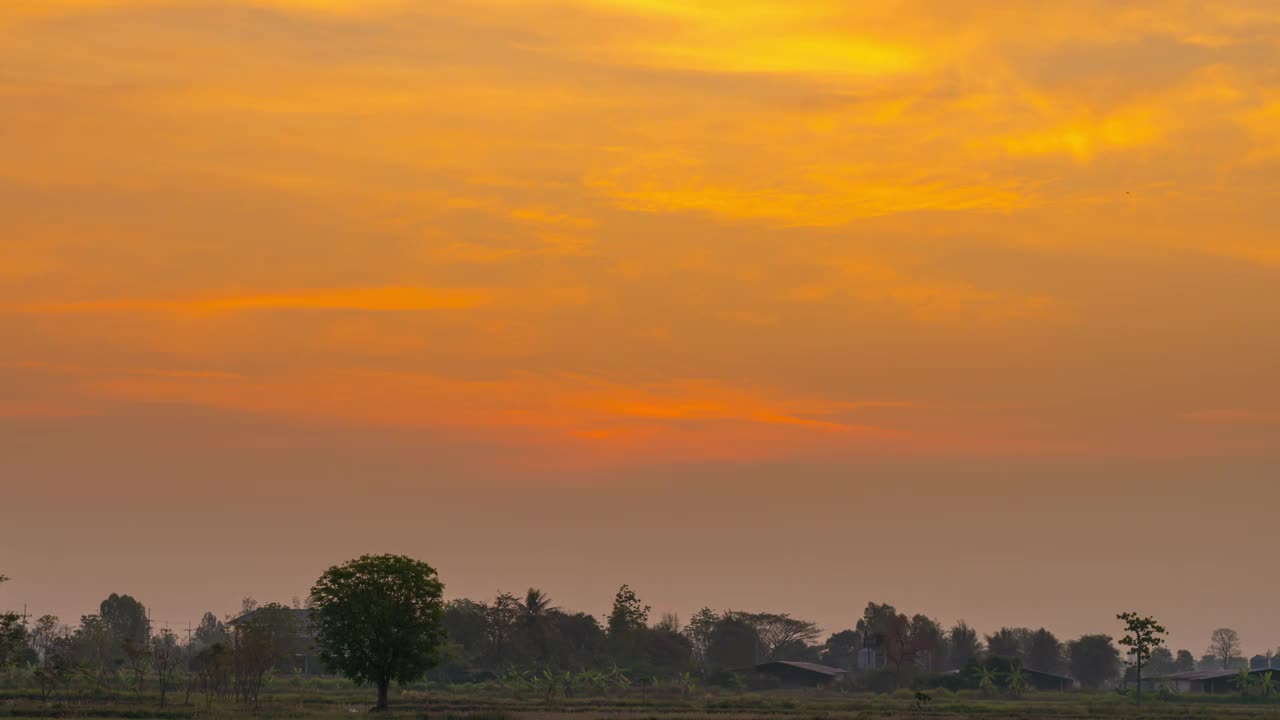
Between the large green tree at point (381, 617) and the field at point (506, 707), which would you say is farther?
the large green tree at point (381, 617)

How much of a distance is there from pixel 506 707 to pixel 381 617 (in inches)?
746

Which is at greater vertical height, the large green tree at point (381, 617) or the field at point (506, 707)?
the large green tree at point (381, 617)

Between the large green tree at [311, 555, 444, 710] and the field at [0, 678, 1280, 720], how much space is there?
148 inches

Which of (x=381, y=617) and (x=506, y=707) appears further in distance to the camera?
(x=506, y=707)

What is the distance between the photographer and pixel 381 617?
4872 inches

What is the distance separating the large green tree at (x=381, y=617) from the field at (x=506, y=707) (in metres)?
3.77

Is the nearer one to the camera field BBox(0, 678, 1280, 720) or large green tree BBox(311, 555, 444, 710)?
field BBox(0, 678, 1280, 720)

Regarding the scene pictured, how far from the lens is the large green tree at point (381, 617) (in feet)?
406

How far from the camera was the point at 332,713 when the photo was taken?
11438 cm

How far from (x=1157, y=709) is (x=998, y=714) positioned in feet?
90.3

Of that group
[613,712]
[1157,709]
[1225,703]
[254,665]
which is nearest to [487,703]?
[613,712]

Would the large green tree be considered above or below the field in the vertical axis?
above

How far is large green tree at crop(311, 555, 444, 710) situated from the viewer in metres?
124

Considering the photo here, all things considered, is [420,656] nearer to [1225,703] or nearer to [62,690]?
[62,690]
